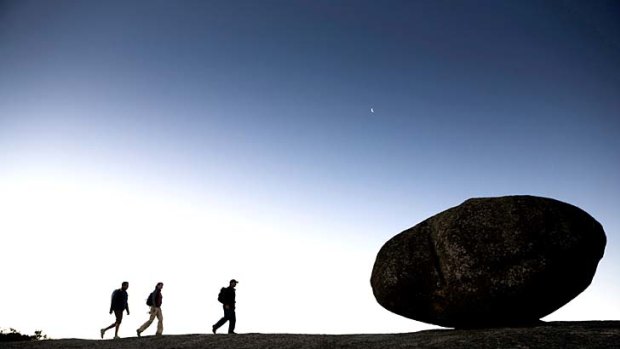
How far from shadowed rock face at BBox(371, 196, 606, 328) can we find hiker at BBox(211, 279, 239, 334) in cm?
679

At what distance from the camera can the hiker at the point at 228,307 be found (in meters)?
17.1

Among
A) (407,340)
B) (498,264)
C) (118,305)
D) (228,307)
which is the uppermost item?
(498,264)

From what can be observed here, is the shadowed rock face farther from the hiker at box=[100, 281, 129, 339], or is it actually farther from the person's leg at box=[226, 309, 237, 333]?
the hiker at box=[100, 281, 129, 339]

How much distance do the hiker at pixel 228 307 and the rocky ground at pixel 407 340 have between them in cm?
129

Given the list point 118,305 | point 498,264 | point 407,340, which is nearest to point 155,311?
point 118,305

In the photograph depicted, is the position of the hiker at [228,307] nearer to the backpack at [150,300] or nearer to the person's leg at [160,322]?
the person's leg at [160,322]

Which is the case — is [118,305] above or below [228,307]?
above

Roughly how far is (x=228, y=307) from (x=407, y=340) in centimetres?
811

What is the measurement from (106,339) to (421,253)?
42.4ft

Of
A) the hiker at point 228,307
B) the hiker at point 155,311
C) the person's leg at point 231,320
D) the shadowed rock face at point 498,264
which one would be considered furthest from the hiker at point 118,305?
the shadowed rock face at point 498,264

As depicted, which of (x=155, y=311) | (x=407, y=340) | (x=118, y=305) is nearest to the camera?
(x=407, y=340)

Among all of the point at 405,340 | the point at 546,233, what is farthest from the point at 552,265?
the point at 405,340

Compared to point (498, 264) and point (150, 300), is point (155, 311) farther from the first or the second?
point (498, 264)

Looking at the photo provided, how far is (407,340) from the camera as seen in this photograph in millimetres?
12281
